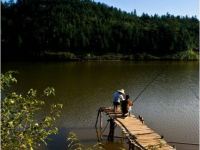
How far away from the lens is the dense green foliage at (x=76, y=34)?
11850 cm

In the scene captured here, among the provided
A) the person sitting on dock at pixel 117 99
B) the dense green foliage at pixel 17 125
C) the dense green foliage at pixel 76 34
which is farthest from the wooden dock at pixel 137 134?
the dense green foliage at pixel 76 34

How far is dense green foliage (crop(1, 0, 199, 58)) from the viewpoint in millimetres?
118500

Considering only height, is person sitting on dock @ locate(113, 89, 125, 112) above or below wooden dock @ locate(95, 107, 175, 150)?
above

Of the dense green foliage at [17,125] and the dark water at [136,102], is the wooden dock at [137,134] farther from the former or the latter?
the dense green foliage at [17,125]

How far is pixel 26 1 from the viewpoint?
148375 mm

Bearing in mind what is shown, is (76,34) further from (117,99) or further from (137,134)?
(137,134)

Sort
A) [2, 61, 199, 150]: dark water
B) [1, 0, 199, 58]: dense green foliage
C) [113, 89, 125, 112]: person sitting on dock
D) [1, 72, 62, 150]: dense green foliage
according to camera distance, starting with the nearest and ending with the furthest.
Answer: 1. [1, 72, 62, 150]: dense green foliage
2. [113, 89, 125, 112]: person sitting on dock
3. [2, 61, 199, 150]: dark water
4. [1, 0, 199, 58]: dense green foliage

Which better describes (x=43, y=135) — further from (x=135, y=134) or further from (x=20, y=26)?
(x=20, y=26)

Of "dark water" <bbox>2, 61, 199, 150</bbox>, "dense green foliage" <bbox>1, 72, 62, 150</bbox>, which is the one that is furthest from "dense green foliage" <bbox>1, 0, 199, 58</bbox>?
"dense green foliage" <bbox>1, 72, 62, 150</bbox>

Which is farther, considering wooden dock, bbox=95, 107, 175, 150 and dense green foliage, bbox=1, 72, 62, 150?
wooden dock, bbox=95, 107, 175, 150


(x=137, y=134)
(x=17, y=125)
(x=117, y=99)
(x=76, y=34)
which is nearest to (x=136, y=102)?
(x=117, y=99)

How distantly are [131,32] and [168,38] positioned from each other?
11.5 m

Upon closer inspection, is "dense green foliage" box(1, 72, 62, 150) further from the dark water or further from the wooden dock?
the dark water

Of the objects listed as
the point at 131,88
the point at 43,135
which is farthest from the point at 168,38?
the point at 43,135
